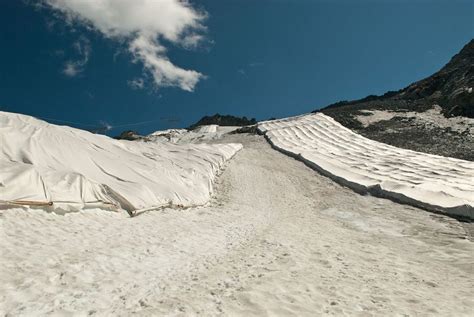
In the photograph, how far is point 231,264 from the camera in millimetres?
10148

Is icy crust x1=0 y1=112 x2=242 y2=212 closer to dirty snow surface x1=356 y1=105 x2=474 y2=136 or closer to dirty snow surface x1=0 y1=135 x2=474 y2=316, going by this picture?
dirty snow surface x1=0 y1=135 x2=474 y2=316

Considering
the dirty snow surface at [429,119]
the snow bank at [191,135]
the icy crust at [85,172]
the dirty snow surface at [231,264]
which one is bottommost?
the dirty snow surface at [231,264]

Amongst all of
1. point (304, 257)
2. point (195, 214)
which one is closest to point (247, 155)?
point (195, 214)

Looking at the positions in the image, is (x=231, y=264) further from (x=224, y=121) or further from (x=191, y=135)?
(x=224, y=121)

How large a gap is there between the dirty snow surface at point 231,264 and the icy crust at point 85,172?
0.56 metres

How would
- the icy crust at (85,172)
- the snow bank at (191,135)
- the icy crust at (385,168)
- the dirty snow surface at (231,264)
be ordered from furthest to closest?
1. the snow bank at (191,135)
2. the icy crust at (385,168)
3. the icy crust at (85,172)
4. the dirty snow surface at (231,264)

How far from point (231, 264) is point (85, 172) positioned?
783 cm

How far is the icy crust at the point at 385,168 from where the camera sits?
17.1 meters

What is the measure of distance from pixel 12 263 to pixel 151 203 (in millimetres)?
7576

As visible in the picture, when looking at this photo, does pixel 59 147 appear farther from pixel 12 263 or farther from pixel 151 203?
pixel 12 263

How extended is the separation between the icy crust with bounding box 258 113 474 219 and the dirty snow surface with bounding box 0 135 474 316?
1371mm

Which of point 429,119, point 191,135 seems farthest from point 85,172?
point 191,135

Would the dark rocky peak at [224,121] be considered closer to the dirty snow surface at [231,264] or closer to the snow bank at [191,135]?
the snow bank at [191,135]

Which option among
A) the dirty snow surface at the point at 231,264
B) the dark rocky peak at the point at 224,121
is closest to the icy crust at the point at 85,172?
the dirty snow surface at the point at 231,264
